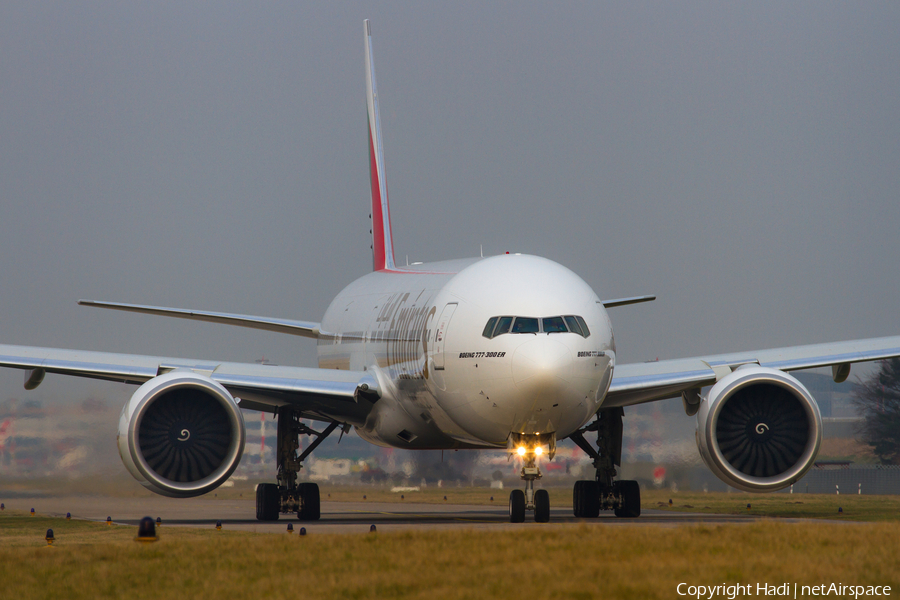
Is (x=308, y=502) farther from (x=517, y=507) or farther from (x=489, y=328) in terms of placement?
(x=489, y=328)

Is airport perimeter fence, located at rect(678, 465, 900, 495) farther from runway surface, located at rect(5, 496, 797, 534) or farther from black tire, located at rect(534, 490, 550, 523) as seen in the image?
black tire, located at rect(534, 490, 550, 523)

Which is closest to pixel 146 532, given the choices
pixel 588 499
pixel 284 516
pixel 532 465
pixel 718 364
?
pixel 532 465

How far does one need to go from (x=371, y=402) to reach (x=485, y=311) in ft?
16.9

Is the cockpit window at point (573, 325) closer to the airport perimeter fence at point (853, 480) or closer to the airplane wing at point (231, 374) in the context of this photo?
the airplane wing at point (231, 374)

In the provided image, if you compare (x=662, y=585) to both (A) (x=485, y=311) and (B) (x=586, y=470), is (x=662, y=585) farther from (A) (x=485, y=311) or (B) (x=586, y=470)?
(B) (x=586, y=470)

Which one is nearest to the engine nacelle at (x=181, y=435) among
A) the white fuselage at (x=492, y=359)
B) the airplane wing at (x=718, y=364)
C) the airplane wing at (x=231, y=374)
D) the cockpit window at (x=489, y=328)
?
the airplane wing at (x=231, y=374)

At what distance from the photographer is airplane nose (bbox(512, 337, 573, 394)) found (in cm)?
1619

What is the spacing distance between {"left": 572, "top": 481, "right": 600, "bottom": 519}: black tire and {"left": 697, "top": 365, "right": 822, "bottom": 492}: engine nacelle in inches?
144

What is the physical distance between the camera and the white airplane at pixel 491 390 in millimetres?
16766

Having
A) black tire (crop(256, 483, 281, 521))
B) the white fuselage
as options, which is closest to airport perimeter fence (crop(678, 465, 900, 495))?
the white fuselage

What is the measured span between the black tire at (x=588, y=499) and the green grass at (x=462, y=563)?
7.50 m

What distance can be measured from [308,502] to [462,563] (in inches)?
465

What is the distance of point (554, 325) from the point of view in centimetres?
1666

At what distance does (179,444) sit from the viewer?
18.0 metres
